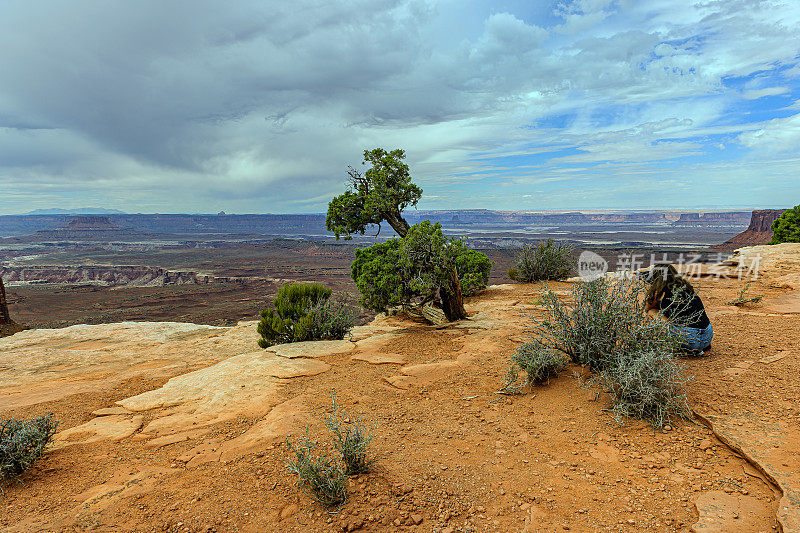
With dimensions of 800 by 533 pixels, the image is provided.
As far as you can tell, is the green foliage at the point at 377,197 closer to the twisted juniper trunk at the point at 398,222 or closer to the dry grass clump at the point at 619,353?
the twisted juniper trunk at the point at 398,222

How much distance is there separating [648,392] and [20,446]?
6811mm

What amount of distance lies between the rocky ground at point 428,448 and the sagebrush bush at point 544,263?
30.1 feet

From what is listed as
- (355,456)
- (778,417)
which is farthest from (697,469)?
(355,456)

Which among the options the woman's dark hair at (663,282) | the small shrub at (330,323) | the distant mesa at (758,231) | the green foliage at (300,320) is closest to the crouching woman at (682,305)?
the woman's dark hair at (663,282)

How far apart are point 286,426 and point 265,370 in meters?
2.41

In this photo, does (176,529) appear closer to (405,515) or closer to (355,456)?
(355,456)

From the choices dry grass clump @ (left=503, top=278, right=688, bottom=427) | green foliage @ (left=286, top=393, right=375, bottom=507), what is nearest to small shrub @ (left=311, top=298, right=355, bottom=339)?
dry grass clump @ (left=503, top=278, right=688, bottom=427)

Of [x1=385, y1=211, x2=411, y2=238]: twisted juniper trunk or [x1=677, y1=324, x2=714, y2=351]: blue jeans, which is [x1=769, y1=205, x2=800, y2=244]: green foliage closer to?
[x1=677, y1=324, x2=714, y2=351]: blue jeans

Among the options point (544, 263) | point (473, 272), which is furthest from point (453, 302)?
point (544, 263)

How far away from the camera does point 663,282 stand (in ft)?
21.1

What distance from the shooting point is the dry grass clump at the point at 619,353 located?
434 centimetres

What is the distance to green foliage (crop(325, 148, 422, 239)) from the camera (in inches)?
406

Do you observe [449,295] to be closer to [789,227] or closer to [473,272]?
[473,272]

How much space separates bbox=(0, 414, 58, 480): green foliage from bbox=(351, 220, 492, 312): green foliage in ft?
21.8
